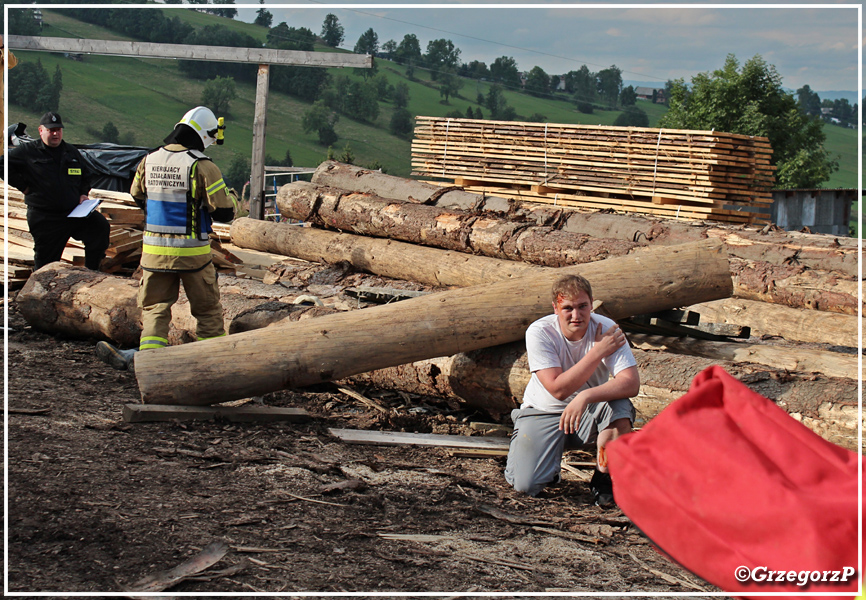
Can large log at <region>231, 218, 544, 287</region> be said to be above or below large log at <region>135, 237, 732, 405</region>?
above

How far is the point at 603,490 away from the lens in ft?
13.2

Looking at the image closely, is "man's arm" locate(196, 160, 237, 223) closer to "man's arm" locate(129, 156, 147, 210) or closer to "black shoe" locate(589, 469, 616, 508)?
"man's arm" locate(129, 156, 147, 210)

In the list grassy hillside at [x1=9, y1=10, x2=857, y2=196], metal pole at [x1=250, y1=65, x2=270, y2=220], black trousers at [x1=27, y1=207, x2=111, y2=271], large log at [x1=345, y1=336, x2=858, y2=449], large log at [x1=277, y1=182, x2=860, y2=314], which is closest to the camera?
large log at [x1=345, y1=336, x2=858, y2=449]

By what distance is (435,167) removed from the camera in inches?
550

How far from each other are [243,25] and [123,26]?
127 feet

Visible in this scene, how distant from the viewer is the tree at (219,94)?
6812 cm

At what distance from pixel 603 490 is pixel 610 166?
29.2 feet

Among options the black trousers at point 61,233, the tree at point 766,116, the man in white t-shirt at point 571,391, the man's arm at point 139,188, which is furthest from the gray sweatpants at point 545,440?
the tree at point 766,116

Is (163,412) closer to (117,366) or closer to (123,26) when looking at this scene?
(117,366)

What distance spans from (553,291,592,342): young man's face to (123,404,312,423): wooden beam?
207cm

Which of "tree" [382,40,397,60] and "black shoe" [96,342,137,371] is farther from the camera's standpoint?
"tree" [382,40,397,60]

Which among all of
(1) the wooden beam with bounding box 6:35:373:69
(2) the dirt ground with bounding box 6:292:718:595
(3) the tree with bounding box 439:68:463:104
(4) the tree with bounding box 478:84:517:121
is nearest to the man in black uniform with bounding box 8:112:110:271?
(2) the dirt ground with bounding box 6:292:718:595

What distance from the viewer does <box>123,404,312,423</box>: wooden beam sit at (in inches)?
181

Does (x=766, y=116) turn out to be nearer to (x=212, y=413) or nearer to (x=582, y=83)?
(x=212, y=413)
